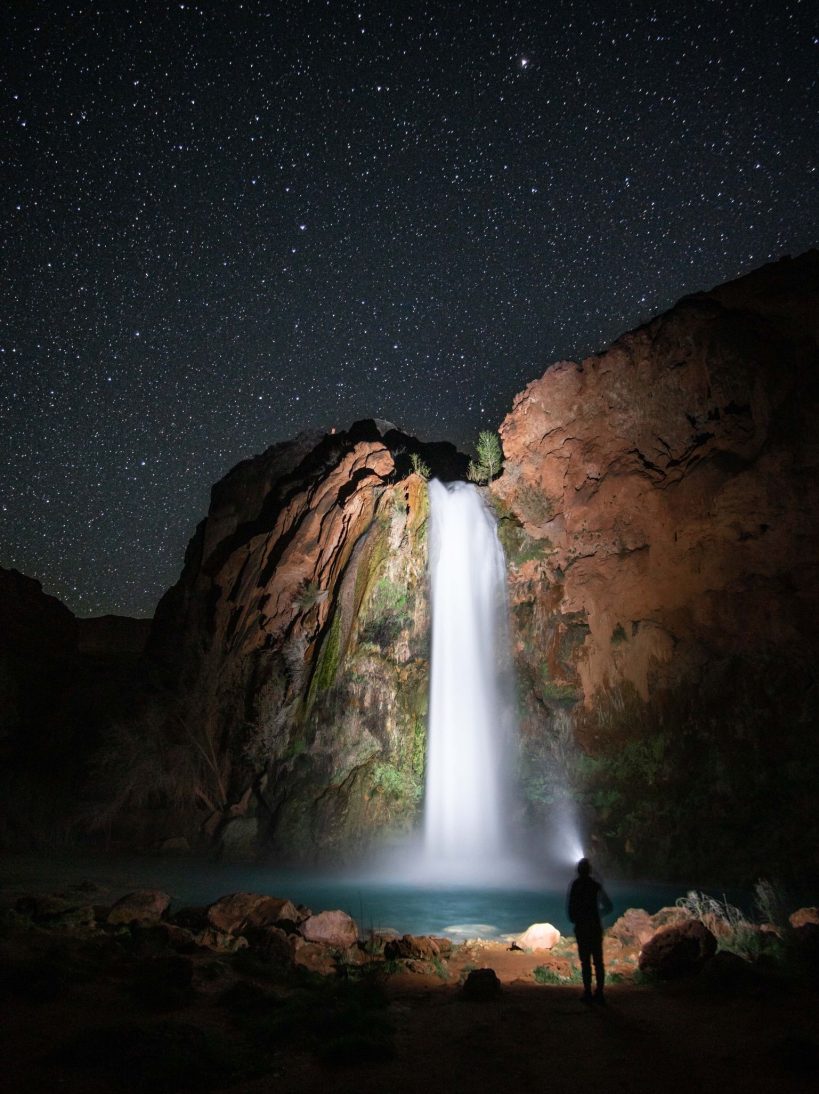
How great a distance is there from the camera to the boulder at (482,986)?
7.23 m

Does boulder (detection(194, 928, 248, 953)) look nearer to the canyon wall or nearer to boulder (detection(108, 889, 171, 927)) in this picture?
boulder (detection(108, 889, 171, 927))

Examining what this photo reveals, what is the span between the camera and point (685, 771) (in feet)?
62.2

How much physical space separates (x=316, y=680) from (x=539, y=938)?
1457 cm

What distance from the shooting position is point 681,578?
19844mm

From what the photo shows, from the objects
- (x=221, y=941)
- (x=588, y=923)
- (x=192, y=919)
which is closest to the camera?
(x=588, y=923)

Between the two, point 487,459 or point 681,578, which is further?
point 487,459

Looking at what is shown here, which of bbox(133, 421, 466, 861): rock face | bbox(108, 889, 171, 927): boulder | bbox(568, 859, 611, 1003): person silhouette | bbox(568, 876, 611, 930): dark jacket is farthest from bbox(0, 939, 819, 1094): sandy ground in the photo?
bbox(133, 421, 466, 861): rock face

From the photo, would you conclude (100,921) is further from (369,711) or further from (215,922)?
(369,711)

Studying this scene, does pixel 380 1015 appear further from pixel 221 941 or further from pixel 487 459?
pixel 487 459

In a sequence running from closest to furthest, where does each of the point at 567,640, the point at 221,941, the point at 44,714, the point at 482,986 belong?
the point at 482,986, the point at 221,941, the point at 567,640, the point at 44,714

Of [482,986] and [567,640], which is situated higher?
[567,640]

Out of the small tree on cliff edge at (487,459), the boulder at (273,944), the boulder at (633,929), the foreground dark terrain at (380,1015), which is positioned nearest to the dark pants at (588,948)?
the foreground dark terrain at (380,1015)

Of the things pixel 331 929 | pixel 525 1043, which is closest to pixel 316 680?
pixel 331 929

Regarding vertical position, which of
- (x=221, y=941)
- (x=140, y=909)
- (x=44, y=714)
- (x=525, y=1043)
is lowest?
(x=525, y=1043)
